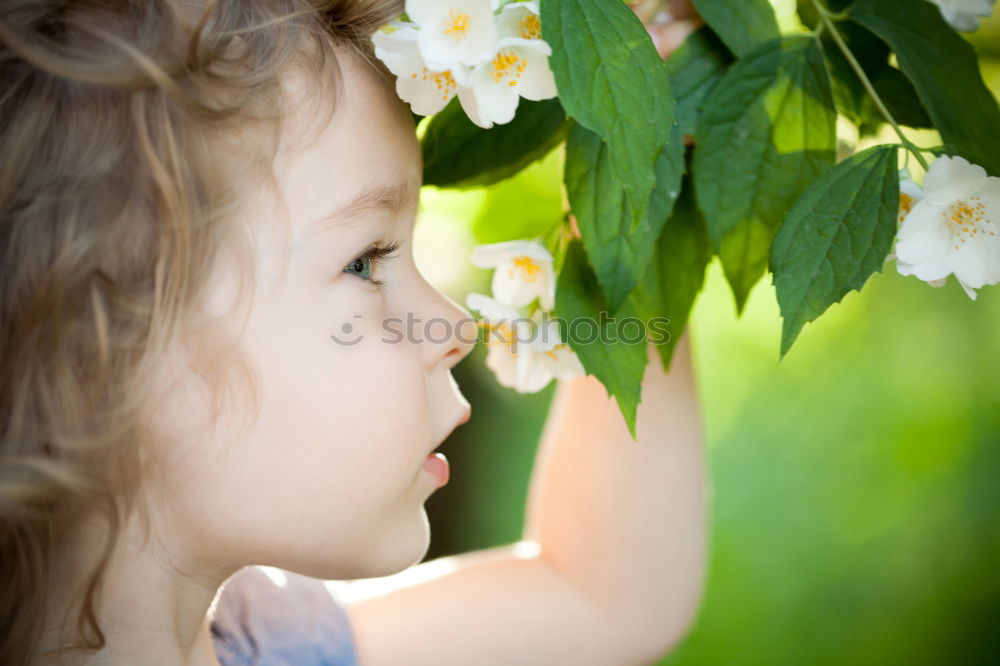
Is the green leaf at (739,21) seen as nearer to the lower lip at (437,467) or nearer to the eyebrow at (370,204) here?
the eyebrow at (370,204)

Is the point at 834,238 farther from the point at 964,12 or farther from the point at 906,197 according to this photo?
the point at 964,12

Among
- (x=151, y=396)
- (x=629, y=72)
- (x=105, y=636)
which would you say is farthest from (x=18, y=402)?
(x=629, y=72)

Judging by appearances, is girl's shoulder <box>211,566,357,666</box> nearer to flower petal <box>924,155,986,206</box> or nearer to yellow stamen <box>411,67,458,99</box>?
yellow stamen <box>411,67,458,99</box>

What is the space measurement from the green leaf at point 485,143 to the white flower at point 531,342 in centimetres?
11

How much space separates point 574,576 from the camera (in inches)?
44.5

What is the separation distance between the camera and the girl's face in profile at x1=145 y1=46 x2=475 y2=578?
70cm

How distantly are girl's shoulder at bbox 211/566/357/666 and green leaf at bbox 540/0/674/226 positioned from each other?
2.19 feet

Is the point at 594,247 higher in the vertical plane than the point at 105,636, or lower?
higher

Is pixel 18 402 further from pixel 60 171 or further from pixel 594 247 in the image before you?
pixel 594 247

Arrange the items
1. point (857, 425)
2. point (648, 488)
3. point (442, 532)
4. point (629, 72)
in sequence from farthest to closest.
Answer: point (442, 532) < point (857, 425) < point (648, 488) < point (629, 72)

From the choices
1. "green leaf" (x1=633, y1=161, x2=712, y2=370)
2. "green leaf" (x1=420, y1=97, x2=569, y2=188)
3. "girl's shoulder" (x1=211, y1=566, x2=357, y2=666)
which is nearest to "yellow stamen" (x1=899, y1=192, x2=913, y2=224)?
"green leaf" (x1=633, y1=161, x2=712, y2=370)

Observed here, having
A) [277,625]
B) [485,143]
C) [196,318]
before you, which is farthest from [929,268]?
[277,625]

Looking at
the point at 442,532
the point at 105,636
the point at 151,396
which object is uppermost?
the point at 151,396

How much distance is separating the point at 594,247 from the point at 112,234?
337mm
